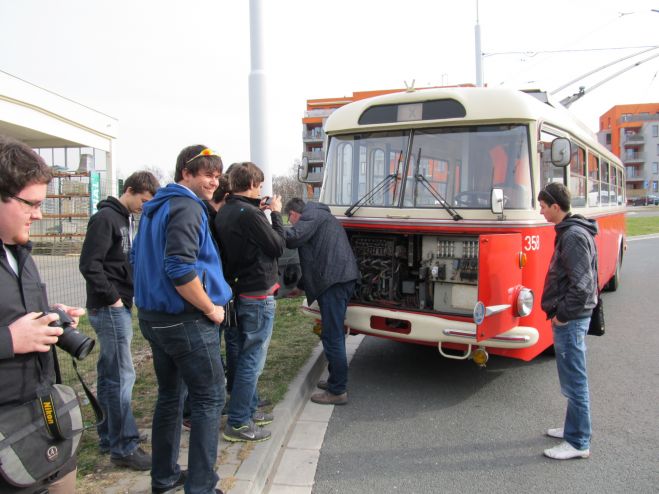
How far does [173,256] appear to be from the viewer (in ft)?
8.79

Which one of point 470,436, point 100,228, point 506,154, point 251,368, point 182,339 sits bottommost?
point 470,436

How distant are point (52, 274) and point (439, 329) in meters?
7.76

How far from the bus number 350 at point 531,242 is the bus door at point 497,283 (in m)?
0.18

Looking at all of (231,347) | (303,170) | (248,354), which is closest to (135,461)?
(248,354)

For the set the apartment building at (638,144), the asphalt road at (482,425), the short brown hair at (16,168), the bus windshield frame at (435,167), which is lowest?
the asphalt road at (482,425)

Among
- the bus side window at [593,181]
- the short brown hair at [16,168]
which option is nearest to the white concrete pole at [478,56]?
the bus side window at [593,181]

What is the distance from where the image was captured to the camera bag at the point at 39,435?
1.75 meters

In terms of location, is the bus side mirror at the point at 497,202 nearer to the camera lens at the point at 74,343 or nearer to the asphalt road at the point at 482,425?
the asphalt road at the point at 482,425

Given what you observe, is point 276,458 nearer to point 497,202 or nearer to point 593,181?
point 497,202

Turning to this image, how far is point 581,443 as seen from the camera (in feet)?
12.5

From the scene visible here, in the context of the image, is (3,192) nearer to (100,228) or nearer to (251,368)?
(100,228)

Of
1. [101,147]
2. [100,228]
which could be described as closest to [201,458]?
[100,228]

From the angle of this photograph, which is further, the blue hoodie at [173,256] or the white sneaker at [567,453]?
the white sneaker at [567,453]

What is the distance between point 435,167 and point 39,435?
14.3 feet
